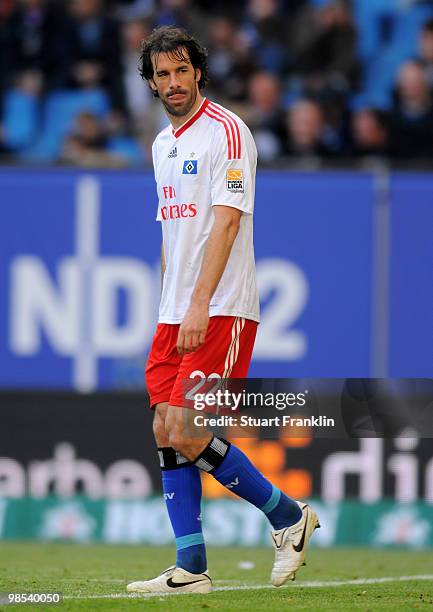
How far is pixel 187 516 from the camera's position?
258 inches

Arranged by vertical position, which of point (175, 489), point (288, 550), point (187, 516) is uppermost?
point (175, 489)

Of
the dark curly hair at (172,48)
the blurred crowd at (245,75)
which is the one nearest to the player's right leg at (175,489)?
the dark curly hair at (172,48)

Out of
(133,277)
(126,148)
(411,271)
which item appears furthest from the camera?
(126,148)

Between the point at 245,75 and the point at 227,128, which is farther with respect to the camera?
the point at 245,75

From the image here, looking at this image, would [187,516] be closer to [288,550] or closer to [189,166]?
[288,550]

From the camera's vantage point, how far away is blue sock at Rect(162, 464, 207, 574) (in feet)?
21.4

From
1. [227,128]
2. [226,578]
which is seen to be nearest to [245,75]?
[226,578]

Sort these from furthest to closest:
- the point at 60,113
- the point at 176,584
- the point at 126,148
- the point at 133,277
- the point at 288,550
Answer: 1. the point at 60,113
2. the point at 126,148
3. the point at 133,277
4. the point at 288,550
5. the point at 176,584

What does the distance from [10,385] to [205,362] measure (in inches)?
234

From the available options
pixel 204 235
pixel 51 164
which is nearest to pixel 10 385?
pixel 51 164

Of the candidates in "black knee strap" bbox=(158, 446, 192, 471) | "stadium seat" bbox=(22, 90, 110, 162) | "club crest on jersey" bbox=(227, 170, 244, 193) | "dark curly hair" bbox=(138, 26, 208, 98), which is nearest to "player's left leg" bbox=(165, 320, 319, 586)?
"black knee strap" bbox=(158, 446, 192, 471)

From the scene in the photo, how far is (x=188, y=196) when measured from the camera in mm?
6480

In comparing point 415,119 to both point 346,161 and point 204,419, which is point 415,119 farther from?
point 204,419

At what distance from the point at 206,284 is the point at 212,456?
2.51 ft
